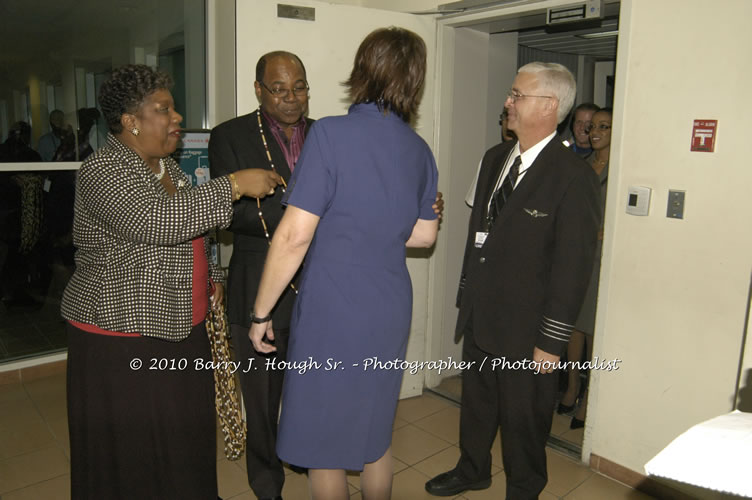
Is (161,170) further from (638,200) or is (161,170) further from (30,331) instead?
(30,331)

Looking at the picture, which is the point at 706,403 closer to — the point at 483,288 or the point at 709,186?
the point at 709,186

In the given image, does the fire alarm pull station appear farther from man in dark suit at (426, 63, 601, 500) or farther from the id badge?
the id badge

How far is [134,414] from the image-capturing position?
1746 mm

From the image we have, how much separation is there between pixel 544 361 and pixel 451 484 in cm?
79

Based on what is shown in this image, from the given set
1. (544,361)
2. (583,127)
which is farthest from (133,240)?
(583,127)

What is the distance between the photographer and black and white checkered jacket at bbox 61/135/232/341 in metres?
1.55

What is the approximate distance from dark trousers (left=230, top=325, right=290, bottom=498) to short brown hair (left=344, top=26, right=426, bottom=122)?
3.29 ft

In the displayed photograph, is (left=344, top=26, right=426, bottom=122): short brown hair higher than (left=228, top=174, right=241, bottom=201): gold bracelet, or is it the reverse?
(left=344, top=26, right=426, bottom=122): short brown hair

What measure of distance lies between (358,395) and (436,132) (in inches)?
79.2

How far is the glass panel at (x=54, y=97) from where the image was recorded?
3.36m

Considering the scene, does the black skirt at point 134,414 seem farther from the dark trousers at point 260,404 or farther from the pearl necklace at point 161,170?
the pearl necklace at point 161,170

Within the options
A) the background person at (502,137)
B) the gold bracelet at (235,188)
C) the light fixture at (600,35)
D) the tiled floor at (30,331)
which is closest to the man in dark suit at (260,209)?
the gold bracelet at (235,188)

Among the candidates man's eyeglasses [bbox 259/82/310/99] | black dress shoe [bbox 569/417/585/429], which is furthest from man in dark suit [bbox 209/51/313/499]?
black dress shoe [bbox 569/417/585/429]

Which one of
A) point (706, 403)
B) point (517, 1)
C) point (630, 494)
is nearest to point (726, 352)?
point (706, 403)
